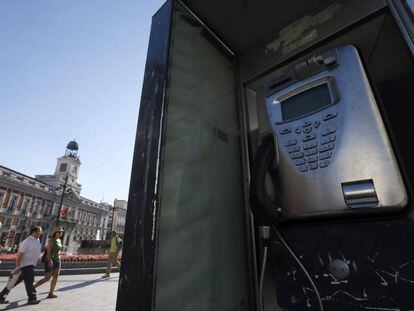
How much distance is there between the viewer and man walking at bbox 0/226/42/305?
138 inches

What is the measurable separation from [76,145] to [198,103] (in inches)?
2132

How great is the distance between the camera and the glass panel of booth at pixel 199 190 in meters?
0.70

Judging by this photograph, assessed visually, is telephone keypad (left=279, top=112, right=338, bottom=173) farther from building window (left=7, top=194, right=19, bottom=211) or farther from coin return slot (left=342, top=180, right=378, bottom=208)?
building window (left=7, top=194, right=19, bottom=211)

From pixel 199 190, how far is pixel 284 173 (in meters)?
0.30

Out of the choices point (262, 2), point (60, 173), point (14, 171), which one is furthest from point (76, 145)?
point (262, 2)

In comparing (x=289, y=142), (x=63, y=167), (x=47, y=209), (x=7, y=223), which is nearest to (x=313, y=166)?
(x=289, y=142)

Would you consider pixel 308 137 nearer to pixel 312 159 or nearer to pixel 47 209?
pixel 312 159

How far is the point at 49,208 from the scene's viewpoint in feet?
111

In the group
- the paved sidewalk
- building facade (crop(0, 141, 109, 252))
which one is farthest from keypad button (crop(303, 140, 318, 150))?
building facade (crop(0, 141, 109, 252))

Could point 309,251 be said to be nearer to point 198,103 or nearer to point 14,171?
point 198,103

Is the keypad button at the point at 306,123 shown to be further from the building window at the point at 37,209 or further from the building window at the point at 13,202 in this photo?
the building window at the point at 37,209

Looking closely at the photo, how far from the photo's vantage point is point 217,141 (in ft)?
3.49

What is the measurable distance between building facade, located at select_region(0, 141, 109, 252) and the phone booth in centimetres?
2211

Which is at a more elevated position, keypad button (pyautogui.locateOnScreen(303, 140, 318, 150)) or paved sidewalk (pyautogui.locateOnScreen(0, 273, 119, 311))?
keypad button (pyautogui.locateOnScreen(303, 140, 318, 150))
